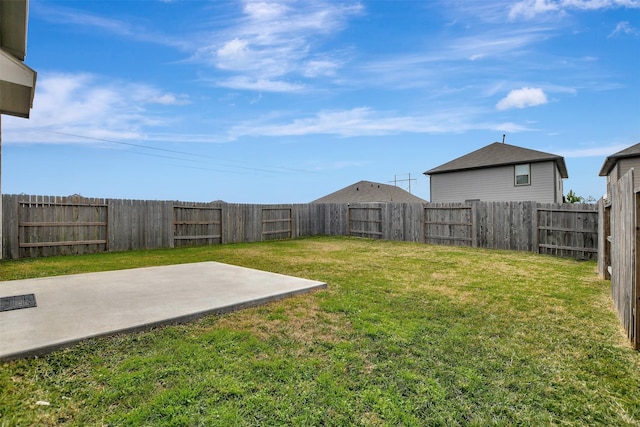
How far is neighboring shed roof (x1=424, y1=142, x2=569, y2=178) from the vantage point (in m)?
17.0

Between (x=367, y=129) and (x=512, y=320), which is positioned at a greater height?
(x=367, y=129)

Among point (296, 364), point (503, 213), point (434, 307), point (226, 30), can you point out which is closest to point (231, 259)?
point (434, 307)

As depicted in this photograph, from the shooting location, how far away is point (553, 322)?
3920mm

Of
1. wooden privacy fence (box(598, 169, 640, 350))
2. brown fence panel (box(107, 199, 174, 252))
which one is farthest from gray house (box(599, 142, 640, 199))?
brown fence panel (box(107, 199, 174, 252))

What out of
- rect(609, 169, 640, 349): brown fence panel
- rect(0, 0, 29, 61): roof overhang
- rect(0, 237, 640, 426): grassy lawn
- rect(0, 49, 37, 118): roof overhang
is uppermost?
rect(0, 0, 29, 61): roof overhang

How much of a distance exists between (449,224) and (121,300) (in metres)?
12.1

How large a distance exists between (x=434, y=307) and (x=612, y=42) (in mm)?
11431

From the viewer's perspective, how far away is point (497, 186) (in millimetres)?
18281

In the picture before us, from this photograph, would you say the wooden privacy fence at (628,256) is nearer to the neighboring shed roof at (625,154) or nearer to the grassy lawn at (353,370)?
the grassy lawn at (353,370)

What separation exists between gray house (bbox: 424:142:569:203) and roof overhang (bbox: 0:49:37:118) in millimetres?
19108

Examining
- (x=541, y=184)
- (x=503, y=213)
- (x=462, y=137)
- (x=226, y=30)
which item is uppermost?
(x=226, y=30)

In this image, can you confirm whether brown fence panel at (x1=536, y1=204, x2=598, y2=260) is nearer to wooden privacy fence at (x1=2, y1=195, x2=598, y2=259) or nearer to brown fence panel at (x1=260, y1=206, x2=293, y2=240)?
wooden privacy fence at (x1=2, y1=195, x2=598, y2=259)

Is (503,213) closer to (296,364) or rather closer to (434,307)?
(434,307)

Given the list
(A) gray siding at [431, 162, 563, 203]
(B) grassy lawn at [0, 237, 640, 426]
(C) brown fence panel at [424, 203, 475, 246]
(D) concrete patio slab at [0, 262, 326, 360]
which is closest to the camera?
(B) grassy lawn at [0, 237, 640, 426]
